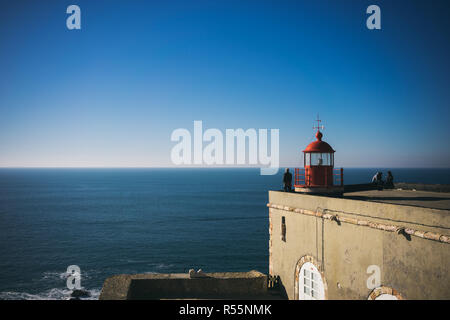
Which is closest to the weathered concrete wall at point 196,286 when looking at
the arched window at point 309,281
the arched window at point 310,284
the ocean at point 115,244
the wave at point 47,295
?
the arched window at point 309,281

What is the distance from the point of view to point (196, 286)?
1362cm

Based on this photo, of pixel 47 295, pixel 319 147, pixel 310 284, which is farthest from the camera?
pixel 47 295

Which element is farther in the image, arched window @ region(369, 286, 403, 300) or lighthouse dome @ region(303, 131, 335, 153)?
lighthouse dome @ region(303, 131, 335, 153)

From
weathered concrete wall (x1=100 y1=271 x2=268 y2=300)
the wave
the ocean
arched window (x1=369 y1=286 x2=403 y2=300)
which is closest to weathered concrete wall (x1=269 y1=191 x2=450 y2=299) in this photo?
arched window (x1=369 y1=286 x2=403 y2=300)

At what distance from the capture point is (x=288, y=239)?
13.1m

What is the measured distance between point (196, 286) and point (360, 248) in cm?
678

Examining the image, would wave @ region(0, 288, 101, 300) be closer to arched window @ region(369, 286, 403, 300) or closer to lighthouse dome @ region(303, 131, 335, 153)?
lighthouse dome @ region(303, 131, 335, 153)

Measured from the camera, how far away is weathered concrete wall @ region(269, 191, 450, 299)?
318 inches

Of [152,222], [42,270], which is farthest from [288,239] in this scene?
[152,222]

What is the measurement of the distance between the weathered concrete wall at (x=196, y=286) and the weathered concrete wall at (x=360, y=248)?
1.09 metres

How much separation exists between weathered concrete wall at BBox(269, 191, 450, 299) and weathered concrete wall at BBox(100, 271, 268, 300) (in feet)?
3.57

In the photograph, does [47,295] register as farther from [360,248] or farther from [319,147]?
[360,248]

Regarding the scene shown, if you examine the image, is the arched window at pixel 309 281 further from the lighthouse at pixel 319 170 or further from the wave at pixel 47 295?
the wave at pixel 47 295

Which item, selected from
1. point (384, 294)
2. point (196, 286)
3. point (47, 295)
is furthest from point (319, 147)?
point (47, 295)
